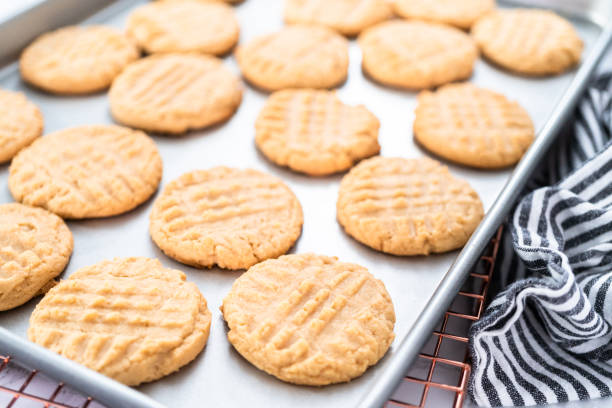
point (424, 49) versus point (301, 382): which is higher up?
point (424, 49)

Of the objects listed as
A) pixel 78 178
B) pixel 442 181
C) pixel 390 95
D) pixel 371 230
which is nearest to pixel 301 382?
pixel 371 230

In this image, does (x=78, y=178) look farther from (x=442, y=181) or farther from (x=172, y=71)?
(x=442, y=181)

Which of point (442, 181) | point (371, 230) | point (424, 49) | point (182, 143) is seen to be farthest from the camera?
point (424, 49)

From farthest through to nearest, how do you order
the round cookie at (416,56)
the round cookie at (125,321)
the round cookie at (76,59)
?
the round cookie at (416,56)
the round cookie at (76,59)
the round cookie at (125,321)

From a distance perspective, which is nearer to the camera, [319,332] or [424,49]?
Result: [319,332]

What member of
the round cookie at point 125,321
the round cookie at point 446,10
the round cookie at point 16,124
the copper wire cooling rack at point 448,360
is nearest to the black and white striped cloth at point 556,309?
the copper wire cooling rack at point 448,360

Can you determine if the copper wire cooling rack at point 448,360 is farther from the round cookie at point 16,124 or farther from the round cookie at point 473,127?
the round cookie at point 16,124
